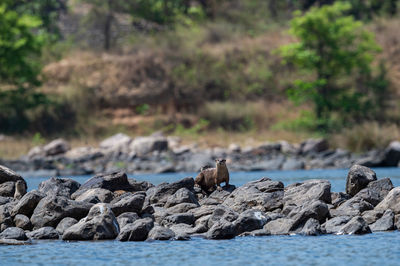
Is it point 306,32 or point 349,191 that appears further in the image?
point 306,32

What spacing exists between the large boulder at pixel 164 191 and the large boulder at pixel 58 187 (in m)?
1.45

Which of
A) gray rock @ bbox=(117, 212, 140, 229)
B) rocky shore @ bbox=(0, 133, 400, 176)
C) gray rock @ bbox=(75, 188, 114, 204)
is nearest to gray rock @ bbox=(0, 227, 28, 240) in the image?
gray rock @ bbox=(117, 212, 140, 229)

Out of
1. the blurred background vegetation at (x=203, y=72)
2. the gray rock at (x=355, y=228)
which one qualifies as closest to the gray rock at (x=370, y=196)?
the gray rock at (x=355, y=228)

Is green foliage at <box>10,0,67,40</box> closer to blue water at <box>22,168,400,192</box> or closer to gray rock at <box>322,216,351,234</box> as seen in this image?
blue water at <box>22,168,400,192</box>

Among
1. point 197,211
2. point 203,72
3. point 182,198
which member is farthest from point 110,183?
point 203,72

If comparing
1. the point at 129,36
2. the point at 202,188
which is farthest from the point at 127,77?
the point at 202,188

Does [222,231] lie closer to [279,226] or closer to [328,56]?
[279,226]

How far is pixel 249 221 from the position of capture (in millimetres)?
9922

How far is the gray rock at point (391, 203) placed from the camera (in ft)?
34.4

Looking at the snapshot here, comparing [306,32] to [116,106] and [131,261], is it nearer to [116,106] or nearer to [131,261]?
[116,106]

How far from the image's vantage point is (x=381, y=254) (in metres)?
8.16

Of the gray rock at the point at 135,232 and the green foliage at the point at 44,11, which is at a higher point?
the green foliage at the point at 44,11

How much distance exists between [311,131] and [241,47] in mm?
8939

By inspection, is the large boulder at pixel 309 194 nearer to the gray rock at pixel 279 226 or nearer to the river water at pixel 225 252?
the gray rock at pixel 279 226
